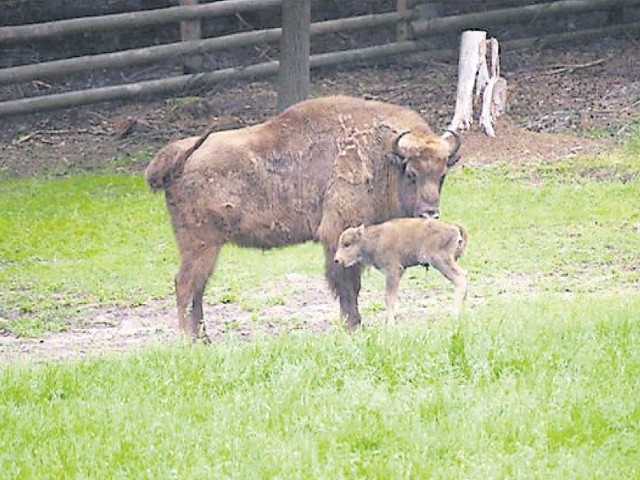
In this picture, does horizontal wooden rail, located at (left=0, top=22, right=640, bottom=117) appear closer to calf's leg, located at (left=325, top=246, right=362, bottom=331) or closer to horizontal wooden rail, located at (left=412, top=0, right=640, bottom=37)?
horizontal wooden rail, located at (left=412, top=0, right=640, bottom=37)

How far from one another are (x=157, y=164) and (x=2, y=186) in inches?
276

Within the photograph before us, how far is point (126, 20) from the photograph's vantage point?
19625 millimetres

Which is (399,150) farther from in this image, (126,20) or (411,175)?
(126,20)

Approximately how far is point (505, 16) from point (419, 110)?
3744 mm

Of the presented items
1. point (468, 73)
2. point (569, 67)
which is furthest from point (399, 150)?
point (569, 67)

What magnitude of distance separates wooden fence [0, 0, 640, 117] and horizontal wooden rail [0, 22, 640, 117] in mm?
13

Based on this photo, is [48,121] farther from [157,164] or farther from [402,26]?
[157,164]

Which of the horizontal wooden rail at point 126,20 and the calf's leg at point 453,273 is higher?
the horizontal wooden rail at point 126,20

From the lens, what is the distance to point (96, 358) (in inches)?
337

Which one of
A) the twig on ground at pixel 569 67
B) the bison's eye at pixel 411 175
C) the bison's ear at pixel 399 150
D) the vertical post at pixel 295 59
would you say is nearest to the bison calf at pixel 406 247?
the bison's eye at pixel 411 175

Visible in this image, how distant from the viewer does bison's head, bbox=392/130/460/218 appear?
10828 millimetres

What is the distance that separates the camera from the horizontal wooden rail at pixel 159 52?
1942 centimetres

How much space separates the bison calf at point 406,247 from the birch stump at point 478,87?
7.61 meters

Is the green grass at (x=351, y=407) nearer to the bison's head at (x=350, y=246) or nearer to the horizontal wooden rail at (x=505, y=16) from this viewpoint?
the bison's head at (x=350, y=246)
